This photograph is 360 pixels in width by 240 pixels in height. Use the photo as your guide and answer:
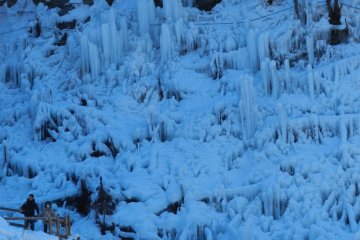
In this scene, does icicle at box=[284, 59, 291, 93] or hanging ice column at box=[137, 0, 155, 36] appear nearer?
icicle at box=[284, 59, 291, 93]

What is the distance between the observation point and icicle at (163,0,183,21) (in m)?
29.6

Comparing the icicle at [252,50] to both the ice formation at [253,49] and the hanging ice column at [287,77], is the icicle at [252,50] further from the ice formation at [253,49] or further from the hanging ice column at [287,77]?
the hanging ice column at [287,77]

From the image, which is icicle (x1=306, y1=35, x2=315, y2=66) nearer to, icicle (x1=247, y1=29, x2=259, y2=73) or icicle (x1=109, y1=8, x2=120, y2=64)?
icicle (x1=247, y1=29, x2=259, y2=73)

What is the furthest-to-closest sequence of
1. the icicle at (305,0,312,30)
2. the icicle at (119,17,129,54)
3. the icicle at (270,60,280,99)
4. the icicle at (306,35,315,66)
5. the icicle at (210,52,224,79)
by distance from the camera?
the icicle at (119,17,129,54) < the icicle at (210,52,224,79) < the icicle at (305,0,312,30) < the icicle at (306,35,315,66) < the icicle at (270,60,280,99)

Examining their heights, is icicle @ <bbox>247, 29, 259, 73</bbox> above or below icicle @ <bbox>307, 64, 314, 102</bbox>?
above

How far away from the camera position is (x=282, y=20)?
28.2 m

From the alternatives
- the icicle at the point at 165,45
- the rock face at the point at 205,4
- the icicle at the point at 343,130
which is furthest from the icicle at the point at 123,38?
the icicle at the point at 343,130

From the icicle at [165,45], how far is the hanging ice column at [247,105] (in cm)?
451

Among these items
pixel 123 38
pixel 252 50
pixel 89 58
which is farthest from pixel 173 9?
pixel 252 50

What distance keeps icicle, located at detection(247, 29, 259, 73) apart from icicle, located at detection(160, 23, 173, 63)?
332cm

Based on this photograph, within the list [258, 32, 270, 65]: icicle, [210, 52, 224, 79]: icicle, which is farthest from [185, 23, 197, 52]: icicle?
[258, 32, 270, 65]: icicle

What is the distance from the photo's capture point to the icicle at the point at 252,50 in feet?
87.8

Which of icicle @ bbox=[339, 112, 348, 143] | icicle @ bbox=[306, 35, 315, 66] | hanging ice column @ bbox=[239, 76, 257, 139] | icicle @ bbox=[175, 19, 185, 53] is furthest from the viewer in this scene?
icicle @ bbox=[175, 19, 185, 53]

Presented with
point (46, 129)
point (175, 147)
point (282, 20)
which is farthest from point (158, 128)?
point (282, 20)
